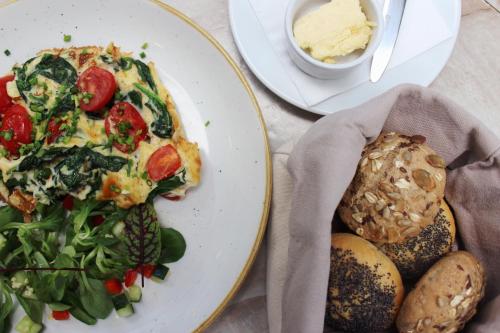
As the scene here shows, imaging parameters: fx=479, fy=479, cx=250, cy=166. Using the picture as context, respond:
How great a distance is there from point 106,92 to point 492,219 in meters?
1.25

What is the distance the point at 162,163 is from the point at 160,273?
1.21 ft

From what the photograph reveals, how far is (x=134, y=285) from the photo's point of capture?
1.61m

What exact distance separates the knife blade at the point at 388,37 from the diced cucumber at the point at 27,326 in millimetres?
1389

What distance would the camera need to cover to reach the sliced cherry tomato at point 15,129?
1.55 m

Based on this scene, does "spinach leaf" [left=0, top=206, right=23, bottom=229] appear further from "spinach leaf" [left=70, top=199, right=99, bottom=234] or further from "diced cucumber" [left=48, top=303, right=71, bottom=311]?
"diced cucumber" [left=48, top=303, right=71, bottom=311]

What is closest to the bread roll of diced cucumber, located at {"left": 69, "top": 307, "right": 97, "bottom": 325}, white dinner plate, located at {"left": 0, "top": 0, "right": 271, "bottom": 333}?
white dinner plate, located at {"left": 0, "top": 0, "right": 271, "bottom": 333}

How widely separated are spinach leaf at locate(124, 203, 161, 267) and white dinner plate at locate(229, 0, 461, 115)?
60 cm

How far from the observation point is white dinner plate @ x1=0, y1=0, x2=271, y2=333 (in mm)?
1564

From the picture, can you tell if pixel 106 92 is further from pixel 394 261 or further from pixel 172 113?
pixel 394 261

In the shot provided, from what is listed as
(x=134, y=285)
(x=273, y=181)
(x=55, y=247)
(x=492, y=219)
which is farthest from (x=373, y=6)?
(x=55, y=247)

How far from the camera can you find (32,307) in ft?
5.03

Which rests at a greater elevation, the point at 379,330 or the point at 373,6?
the point at 373,6

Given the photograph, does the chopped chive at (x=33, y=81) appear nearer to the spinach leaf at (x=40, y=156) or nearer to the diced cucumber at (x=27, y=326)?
the spinach leaf at (x=40, y=156)

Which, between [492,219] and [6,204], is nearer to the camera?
[492,219]
